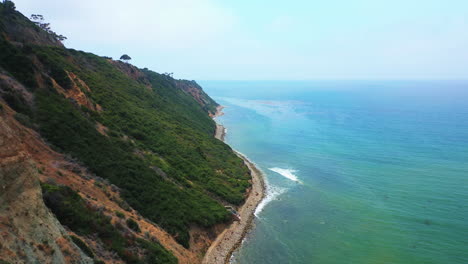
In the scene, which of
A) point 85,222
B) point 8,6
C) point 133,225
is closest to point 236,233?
point 133,225

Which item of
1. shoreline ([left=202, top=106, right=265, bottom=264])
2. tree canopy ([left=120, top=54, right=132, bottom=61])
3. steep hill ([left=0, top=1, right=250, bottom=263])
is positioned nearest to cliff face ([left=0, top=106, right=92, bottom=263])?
steep hill ([left=0, top=1, right=250, bottom=263])

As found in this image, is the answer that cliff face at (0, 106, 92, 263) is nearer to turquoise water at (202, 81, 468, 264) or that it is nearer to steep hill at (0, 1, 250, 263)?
steep hill at (0, 1, 250, 263)

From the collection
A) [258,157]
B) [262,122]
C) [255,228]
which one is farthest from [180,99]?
[255,228]

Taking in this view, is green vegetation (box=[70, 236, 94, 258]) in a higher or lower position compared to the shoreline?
higher

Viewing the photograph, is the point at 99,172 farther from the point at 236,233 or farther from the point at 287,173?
the point at 287,173

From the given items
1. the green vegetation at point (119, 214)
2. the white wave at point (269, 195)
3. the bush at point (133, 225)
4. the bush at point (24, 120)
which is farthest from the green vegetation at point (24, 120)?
the white wave at point (269, 195)

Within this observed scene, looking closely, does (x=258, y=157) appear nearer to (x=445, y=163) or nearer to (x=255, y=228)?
(x=255, y=228)
